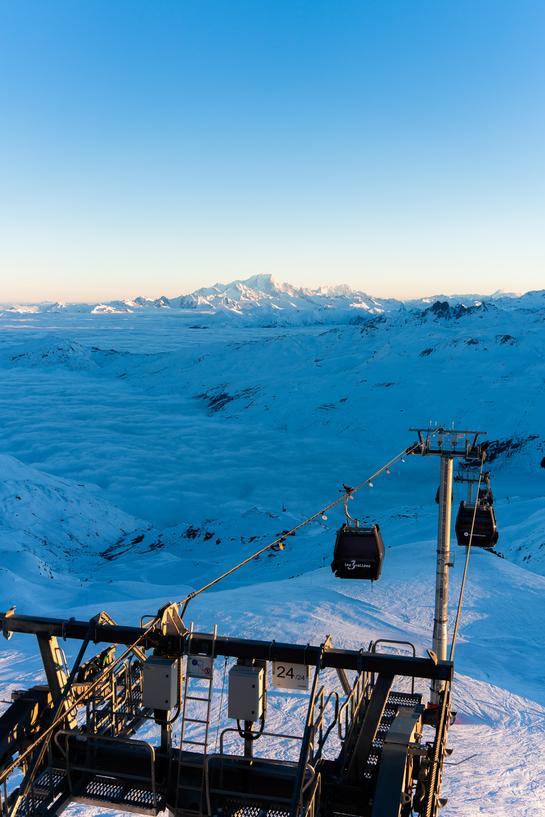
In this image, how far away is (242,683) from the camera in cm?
765

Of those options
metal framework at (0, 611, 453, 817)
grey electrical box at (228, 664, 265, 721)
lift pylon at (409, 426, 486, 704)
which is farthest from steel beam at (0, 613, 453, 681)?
lift pylon at (409, 426, 486, 704)

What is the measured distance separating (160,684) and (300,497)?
5378 centimetres

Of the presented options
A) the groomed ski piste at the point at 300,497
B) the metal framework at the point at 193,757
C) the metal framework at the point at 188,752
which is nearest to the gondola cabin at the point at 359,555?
the groomed ski piste at the point at 300,497

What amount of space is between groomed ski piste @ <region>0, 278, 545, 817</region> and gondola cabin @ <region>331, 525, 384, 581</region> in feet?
13.1

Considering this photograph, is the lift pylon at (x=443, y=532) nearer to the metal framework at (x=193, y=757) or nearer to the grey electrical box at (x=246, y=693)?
the metal framework at (x=193, y=757)

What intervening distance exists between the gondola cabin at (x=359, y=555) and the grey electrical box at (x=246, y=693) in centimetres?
525

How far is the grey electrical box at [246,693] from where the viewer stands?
25.1ft

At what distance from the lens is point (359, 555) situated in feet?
41.9

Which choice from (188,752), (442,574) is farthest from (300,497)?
(188,752)

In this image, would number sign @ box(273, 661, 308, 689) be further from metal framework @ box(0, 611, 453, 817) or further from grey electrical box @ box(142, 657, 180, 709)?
grey electrical box @ box(142, 657, 180, 709)

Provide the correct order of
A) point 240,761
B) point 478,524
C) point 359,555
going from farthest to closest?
1. point 478,524
2. point 359,555
3. point 240,761

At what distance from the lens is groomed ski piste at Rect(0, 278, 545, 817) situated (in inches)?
712

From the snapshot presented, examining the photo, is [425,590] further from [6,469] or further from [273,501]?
[6,469]

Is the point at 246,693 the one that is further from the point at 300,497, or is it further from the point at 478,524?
the point at 300,497
